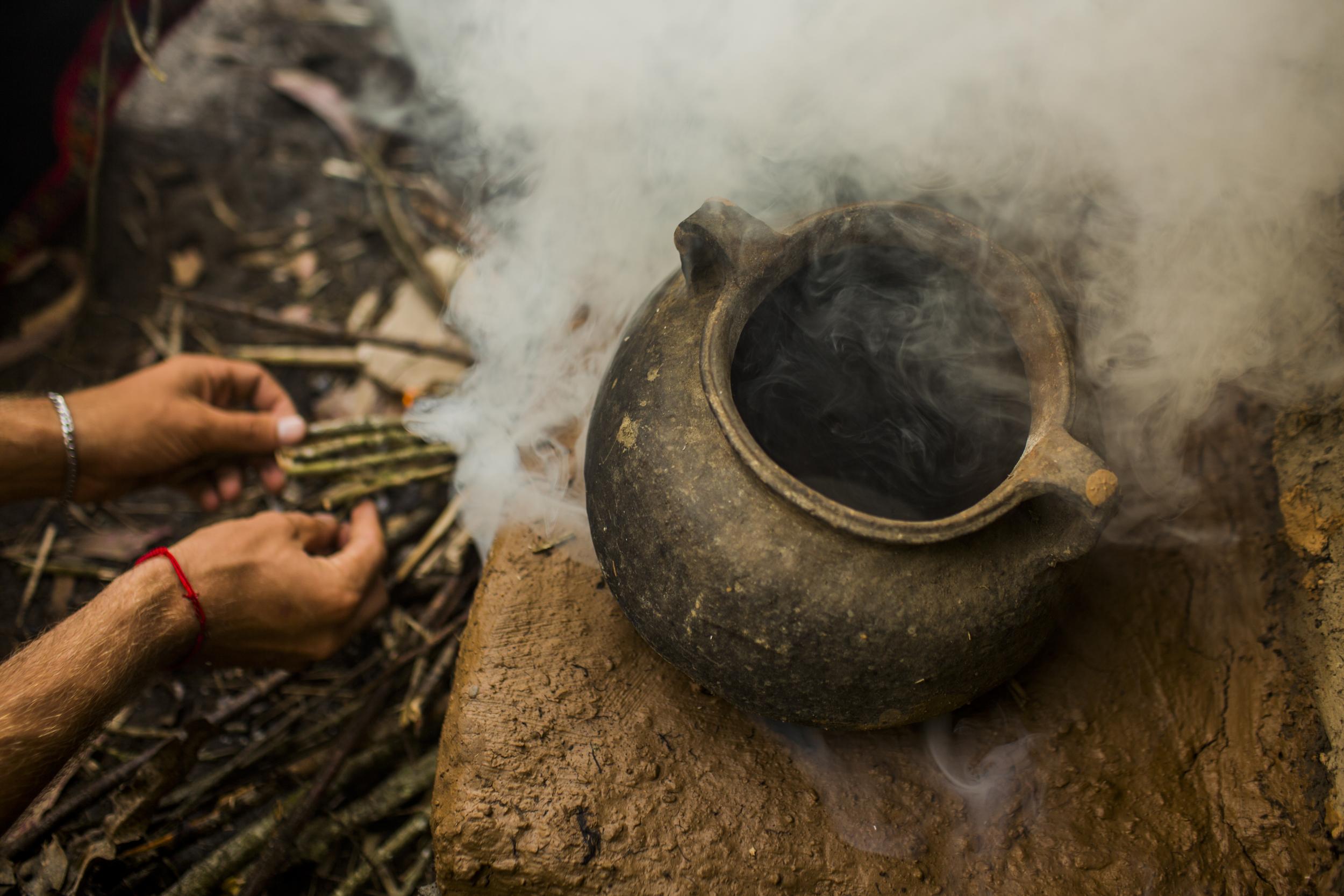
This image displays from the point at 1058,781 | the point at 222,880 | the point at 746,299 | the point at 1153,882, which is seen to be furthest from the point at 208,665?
the point at 1153,882

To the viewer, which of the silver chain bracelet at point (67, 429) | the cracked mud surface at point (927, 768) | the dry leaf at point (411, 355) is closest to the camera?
the cracked mud surface at point (927, 768)

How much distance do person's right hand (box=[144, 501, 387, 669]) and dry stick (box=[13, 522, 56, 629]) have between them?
1471 mm

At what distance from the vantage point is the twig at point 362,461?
3.07m

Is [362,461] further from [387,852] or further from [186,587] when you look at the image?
[387,852]

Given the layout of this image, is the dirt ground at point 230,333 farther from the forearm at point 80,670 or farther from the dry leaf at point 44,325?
the forearm at point 80,670

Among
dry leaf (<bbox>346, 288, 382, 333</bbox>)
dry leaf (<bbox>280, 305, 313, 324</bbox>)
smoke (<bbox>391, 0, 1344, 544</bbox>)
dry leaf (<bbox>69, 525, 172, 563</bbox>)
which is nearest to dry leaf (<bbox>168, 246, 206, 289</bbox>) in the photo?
dry leaf (<bbox>280, 305, 313, 324</bbox>)

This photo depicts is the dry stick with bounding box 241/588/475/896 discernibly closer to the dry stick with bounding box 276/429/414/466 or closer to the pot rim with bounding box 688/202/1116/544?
the dry stick with bounding box 276/429/414/466

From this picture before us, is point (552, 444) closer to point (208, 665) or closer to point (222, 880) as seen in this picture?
point (208, 665)

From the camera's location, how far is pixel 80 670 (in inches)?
79.7

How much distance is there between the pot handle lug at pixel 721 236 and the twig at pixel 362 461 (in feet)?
5.55

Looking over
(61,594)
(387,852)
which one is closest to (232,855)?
(387,852)

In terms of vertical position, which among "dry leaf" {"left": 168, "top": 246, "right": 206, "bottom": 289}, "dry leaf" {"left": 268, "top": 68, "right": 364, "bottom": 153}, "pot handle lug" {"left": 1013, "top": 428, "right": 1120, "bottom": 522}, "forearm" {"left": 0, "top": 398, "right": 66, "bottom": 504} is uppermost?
"pot handle lug" {"left": 1013, "top": 428, "right": 1120, "bottom": 522}

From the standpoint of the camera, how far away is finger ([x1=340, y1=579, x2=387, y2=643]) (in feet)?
9.08

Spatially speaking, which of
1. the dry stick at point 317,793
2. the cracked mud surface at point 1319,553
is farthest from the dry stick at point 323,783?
the cracked mud surface at point 1319,553
